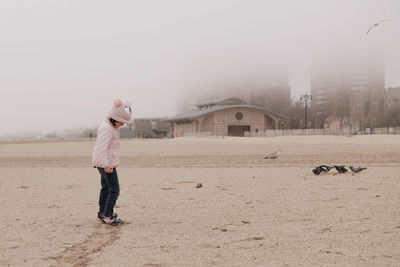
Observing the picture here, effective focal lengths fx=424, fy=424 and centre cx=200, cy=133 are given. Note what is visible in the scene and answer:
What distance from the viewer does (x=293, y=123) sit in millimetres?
81938

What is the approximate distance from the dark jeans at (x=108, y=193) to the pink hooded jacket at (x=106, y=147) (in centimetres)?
20

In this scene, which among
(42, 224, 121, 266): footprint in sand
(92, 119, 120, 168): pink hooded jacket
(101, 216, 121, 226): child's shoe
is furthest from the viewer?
(92, 119, 120, 168): pink hooded jacket

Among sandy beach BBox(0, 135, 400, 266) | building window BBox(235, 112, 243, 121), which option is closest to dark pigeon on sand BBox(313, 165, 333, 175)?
sandy beach BBox(0, 135, 400, 266)

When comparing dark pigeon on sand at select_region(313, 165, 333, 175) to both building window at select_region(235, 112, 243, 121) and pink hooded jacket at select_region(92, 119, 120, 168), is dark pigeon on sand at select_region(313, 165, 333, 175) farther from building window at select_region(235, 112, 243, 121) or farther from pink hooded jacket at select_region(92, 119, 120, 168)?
building window at select_region(235, 112, 243, 121)

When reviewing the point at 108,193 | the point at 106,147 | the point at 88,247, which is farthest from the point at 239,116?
the point at 88,247

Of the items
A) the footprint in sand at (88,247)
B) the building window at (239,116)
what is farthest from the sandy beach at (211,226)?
the building window at (239,116)

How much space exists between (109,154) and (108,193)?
59cm

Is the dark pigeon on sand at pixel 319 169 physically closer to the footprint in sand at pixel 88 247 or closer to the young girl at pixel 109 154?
the young girl at pixel 109 154

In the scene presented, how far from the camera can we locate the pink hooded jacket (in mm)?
5688

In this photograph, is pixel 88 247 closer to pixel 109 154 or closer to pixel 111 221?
pixel 111 221

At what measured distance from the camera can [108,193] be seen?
5.99 metres

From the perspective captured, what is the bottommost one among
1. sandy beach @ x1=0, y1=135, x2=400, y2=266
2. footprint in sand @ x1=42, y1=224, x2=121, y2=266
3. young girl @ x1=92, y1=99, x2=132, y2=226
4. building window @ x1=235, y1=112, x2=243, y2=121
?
footprint in sand @ x1=42, y1=224, x2=121, y2=266

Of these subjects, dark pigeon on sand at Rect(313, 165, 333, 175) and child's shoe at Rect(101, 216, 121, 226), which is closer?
child's shoe at Rect(101, 216, 121, 226)

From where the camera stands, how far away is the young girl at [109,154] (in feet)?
18.7
